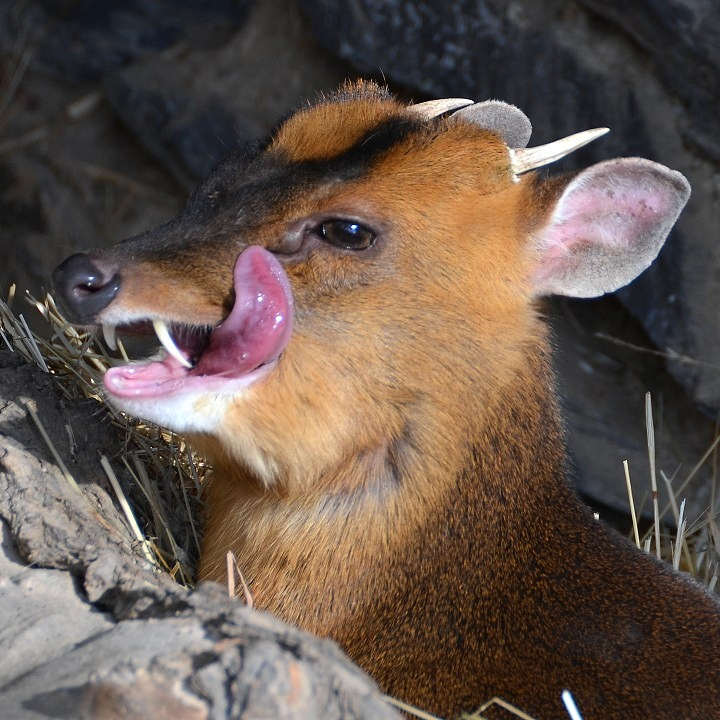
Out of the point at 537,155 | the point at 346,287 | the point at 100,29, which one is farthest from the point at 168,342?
the point at 100,29

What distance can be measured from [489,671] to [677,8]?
3.51 metres

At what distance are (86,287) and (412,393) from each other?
2.93 ft

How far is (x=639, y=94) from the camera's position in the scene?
18.9 feet

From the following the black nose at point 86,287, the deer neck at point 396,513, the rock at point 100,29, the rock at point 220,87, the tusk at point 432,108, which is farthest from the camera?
the rock at point 100,29

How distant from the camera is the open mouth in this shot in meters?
2.95

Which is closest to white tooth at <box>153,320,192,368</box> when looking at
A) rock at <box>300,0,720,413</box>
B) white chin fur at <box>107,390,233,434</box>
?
white chin fur at <box>107,390,233,434</box>

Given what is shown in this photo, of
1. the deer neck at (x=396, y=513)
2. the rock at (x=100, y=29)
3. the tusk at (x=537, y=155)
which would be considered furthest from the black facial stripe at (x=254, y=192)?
the rock at (x=100, y=29)

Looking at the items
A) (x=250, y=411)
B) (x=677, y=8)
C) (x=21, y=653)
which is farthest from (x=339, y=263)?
(x=677, y=8)

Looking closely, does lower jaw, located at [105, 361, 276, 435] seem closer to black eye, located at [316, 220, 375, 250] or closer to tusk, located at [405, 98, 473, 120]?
black eye, located at [316, 220, 375, 250]

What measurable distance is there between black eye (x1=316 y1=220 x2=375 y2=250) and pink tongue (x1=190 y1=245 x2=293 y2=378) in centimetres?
17

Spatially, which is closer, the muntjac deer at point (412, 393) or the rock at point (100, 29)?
the muntjac deer at point (412, 393)

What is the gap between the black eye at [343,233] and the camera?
310 centimetres

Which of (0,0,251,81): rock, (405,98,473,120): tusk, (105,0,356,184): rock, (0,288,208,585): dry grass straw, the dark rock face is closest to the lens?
the dark rock face

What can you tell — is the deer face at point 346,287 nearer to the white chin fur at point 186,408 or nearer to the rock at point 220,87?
the white chin fur at point 186,408
